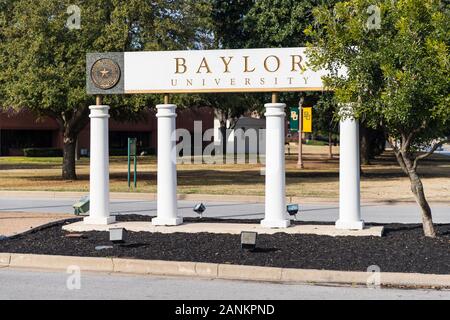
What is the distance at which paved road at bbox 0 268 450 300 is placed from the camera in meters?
7.75

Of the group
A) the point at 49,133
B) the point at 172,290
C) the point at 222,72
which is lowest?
the point at 172,290

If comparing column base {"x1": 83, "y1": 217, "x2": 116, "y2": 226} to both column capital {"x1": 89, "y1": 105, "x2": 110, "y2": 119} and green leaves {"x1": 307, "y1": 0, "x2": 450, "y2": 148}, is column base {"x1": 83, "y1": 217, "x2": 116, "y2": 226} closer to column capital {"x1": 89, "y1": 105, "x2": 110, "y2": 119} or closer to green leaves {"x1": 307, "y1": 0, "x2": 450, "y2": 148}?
column capital {"x1": 89, "y1": 105, "x2": 110, "y2": 119}

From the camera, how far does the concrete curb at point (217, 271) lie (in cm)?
836

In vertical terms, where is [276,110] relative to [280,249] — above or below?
above

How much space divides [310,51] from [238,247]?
318 centimetres

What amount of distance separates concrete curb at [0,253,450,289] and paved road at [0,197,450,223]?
6.89m

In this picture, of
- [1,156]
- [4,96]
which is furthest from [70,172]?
[1,156]

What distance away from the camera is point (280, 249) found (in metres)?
9.91

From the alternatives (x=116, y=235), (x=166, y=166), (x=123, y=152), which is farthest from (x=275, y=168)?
(x=123, y=152)

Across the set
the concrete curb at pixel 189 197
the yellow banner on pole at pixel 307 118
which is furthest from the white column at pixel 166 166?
the yellow banner on pole at pixel 307 118

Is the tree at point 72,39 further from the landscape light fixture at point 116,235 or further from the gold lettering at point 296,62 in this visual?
the landscape light fixture at point 116,235

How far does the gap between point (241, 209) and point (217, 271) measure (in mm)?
9242

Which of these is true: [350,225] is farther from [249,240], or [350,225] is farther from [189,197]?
[189,197]

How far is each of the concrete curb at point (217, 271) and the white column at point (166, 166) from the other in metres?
2.96
